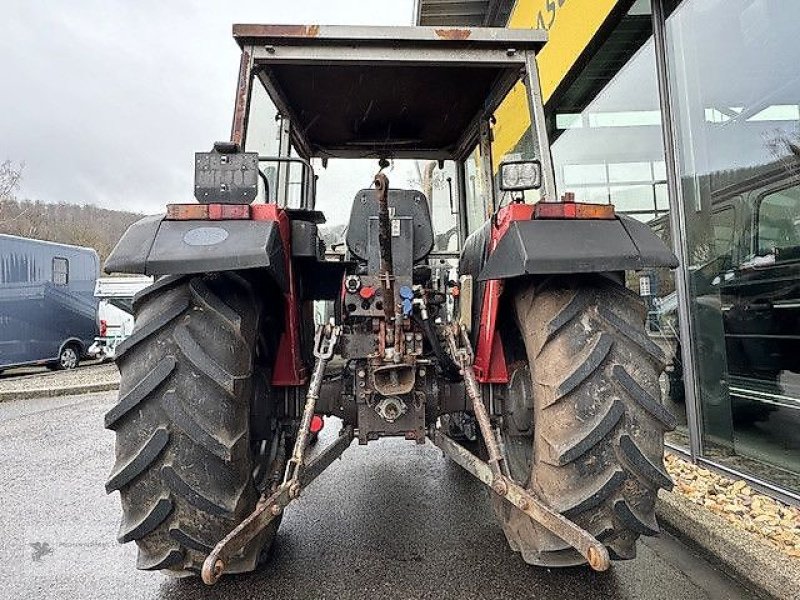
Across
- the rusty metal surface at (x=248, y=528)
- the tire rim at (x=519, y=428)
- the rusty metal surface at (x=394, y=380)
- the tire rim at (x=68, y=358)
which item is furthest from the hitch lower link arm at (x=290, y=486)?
the tire rim at (x=68, y=358)

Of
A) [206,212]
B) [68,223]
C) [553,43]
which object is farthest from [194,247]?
[68,223]

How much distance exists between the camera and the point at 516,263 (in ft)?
6.09

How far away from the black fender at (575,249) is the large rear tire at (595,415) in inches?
7.4

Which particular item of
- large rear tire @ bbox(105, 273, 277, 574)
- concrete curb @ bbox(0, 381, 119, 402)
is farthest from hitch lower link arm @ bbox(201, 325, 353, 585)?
concrete curb @ bbox(0, 381, 119, 402)

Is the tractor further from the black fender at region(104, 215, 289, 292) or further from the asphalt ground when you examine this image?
the asphalt ground

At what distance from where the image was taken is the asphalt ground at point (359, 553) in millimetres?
2221

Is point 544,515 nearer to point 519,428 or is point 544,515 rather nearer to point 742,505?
point 519,428

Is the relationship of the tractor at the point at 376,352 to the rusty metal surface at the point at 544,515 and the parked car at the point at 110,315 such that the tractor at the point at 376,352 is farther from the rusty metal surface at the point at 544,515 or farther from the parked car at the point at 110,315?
the parked car at the point at 110,315

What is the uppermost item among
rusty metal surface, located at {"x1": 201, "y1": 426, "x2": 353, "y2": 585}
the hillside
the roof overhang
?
the hillside

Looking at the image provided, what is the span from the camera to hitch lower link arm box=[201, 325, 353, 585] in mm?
1544

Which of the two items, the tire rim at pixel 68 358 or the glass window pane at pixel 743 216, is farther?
the tire rim at pixel 68 358

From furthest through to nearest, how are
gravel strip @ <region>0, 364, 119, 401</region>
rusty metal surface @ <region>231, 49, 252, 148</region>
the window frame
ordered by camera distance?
1. the window frame
2. gravel strip @ <region>0, 364, 119, 401</region>
3. rusty metal surface @ <region>231, 49, 252, 148</region>

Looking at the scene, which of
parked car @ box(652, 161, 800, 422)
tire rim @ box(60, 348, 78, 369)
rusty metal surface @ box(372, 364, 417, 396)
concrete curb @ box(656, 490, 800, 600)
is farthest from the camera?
tire rim @ box(60, 348, 78, 369)

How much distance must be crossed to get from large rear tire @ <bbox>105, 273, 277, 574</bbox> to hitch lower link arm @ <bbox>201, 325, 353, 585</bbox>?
0.45 feet
